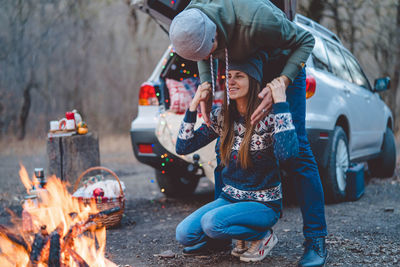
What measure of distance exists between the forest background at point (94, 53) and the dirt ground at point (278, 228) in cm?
612

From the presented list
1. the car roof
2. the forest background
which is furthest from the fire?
the forest background

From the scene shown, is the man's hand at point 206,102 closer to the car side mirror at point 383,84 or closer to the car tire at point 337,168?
the car tire at point 337,168

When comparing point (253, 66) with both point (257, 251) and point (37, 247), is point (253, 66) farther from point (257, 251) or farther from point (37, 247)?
point (37, 247)

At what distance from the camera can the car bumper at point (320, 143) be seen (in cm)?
372

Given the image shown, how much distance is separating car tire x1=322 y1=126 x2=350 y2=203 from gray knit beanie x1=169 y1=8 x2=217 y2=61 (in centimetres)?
237

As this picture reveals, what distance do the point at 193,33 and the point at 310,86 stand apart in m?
2.03

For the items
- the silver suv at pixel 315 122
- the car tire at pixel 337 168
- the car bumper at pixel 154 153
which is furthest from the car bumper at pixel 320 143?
the car bumper at pixel 154 153

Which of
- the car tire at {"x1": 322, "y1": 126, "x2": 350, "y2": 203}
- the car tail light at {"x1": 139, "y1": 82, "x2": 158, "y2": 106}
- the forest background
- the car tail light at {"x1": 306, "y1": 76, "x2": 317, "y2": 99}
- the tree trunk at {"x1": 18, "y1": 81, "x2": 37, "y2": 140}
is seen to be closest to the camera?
the car tail light at {"x1": 306, "y1": 76, "x2": 317, "y2": 99}

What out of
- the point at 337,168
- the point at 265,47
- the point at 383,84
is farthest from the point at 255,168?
the point at 383,84

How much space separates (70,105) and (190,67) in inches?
463

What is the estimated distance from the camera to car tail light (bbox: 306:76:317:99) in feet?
12.1

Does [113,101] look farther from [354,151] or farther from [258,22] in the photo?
[258,22]

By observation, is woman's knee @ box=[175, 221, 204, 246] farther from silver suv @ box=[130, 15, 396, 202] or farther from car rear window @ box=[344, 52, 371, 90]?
car rear window @ box=[344, 52, 371, 90]

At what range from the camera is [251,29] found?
212 cm
